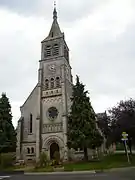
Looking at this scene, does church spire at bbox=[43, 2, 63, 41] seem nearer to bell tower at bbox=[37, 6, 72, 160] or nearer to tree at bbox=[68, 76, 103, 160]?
bell tower at bbox=[37, 6, 72, 160]

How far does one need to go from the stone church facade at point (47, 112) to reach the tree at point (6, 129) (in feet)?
4.06

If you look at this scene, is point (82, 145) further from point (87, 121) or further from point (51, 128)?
point (51, 128)

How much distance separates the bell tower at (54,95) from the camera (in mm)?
35719

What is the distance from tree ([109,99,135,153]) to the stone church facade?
27.1 ft

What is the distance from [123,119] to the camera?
2747 centimetres

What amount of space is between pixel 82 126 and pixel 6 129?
14.1 meters

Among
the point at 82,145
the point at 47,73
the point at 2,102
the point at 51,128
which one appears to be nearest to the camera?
the point at 82,145

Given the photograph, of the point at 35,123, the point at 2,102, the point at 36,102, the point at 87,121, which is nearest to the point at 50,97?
the point at 36,102

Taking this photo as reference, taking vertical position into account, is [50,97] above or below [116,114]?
above

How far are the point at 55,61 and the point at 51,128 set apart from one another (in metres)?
13.7

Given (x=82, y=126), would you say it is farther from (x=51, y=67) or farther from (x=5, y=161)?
(x=51, y=67)

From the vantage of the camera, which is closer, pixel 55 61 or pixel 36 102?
pixel 36 102

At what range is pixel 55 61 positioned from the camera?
4278cm

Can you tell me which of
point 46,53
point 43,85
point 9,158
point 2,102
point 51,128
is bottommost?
point 9,158
